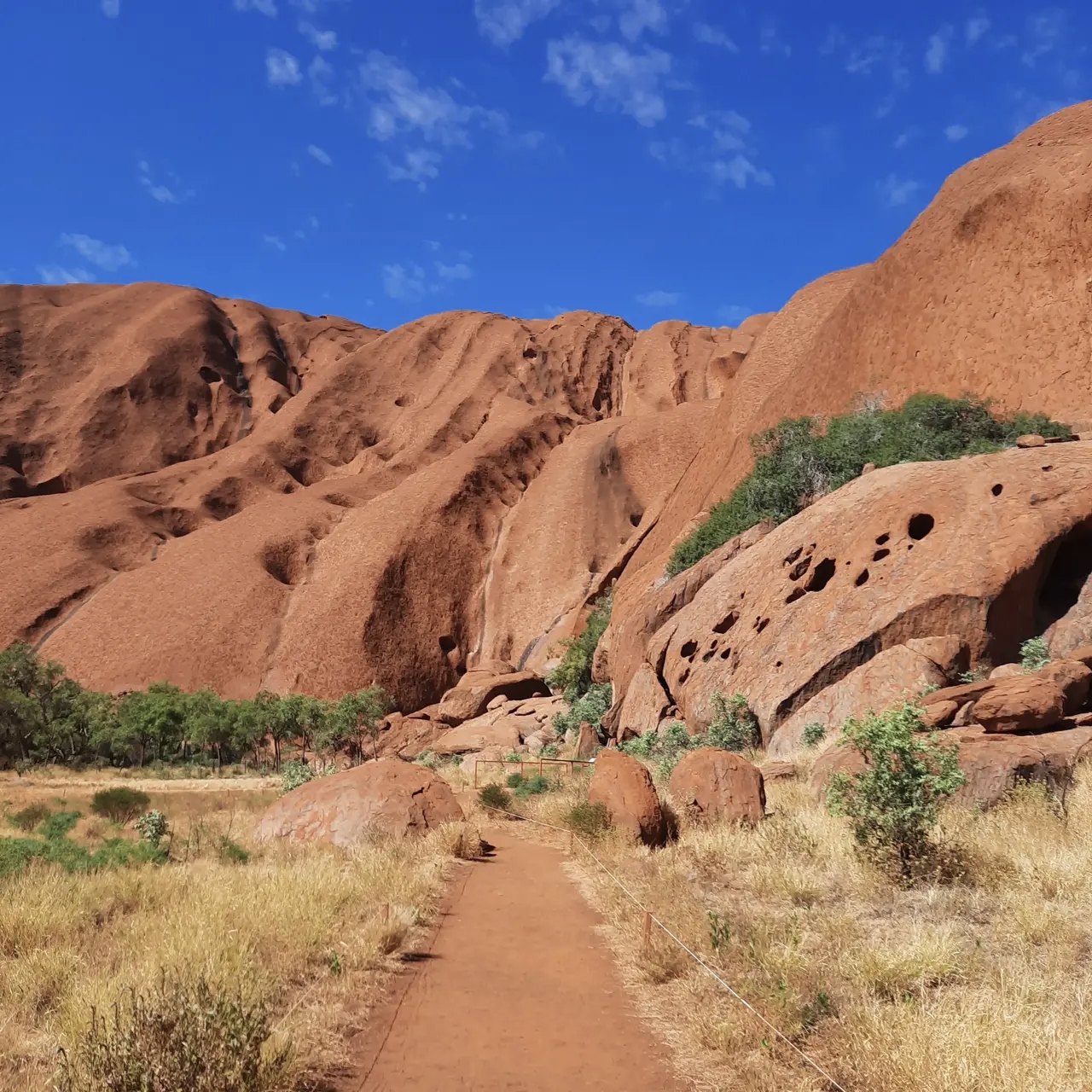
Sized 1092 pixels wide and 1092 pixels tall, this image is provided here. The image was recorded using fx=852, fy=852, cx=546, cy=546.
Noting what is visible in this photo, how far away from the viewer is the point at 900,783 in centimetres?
884

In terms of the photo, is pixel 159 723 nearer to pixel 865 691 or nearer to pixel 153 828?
pixel 153 828

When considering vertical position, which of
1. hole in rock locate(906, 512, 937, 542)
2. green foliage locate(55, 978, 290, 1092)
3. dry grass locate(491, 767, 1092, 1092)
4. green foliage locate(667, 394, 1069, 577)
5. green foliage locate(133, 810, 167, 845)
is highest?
green foliage locate(667, 394, 1069, 577)

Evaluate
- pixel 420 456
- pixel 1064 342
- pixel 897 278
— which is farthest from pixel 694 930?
pixel 420 456

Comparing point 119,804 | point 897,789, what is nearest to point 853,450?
point 897,789

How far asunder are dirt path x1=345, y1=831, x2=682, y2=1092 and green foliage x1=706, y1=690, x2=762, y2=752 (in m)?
9.89

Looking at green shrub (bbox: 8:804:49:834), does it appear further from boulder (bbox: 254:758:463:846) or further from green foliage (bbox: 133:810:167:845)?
boulder (bbox: 254:758:463:846)

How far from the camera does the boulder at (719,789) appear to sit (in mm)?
12365

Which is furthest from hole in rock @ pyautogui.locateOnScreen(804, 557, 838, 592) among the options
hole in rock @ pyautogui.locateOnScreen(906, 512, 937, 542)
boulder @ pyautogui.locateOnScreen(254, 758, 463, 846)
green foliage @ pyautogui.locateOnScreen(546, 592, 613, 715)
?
green foliage @ pyautogui.locateOnScreen(546, 592, 613, 715)

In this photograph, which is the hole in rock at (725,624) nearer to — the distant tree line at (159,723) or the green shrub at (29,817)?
the green shrub at (29,817)

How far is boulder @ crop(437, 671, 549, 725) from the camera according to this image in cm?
4684

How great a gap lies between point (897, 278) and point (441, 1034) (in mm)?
41461

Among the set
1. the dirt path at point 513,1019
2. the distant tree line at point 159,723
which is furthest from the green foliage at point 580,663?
the dirt path at point 513,1019

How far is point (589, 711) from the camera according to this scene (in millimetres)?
33688

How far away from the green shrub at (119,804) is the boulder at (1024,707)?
18071mm
